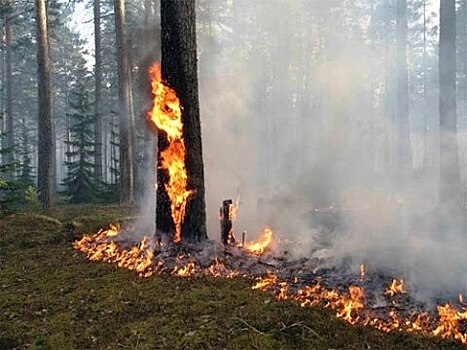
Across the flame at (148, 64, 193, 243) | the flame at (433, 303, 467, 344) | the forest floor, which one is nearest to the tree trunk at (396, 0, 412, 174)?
the flame at (148, 64, 193, 243)

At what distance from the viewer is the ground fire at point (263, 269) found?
5.39m

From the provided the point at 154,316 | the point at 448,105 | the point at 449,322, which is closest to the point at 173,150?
the point at 154,316

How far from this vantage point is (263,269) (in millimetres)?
7402

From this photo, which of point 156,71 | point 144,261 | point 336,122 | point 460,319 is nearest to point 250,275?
point 144,261

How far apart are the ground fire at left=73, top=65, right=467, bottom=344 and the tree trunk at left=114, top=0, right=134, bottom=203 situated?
8315mm

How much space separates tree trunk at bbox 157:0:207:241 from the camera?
26.1 ft

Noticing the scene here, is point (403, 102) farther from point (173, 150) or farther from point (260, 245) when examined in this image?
point (173, 150)

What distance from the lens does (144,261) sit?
308 inches

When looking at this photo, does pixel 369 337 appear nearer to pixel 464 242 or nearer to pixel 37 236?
pixel 464 242

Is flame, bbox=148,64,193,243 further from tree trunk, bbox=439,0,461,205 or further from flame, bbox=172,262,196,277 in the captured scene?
tree trunk, bbox=439,0,461,205

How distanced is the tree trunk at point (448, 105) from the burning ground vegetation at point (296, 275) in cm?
711

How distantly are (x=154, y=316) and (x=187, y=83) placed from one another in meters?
4.21

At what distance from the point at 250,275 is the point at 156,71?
4.66 meters

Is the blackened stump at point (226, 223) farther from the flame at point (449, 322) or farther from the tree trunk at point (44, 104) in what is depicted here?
the tree trunk at point (44, 104)
